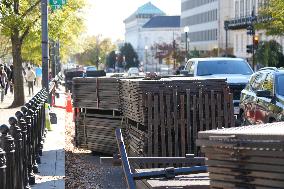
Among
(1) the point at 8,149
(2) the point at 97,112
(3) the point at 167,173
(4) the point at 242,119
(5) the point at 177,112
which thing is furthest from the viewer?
(4) the point at 242,119

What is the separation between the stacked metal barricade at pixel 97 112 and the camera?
1514 cm

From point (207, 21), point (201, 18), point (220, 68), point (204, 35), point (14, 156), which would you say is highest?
point (201, 18)

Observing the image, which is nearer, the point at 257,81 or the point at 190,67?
the point at 257,81

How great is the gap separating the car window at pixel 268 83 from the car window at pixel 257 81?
0.93 ft

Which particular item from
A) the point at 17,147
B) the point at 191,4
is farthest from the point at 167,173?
the point at 191,4

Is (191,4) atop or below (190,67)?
atop

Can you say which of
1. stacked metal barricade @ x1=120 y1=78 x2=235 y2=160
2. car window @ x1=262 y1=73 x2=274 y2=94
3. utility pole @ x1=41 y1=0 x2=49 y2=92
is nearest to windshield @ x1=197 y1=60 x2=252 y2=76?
utility pole @ x1=41 y1=0 x2=49 y2=92

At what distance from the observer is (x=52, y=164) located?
1339cm

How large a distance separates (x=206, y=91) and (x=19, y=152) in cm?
375

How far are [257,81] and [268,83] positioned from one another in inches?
48.7

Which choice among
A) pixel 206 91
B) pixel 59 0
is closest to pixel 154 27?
pixel 59 0

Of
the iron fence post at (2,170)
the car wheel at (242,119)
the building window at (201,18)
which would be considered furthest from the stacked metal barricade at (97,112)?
the building window at (201,18)

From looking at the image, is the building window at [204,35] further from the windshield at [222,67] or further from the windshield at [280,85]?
the windshield at [280,85]

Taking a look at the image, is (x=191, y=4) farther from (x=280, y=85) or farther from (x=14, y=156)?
(x=14, y=156)
